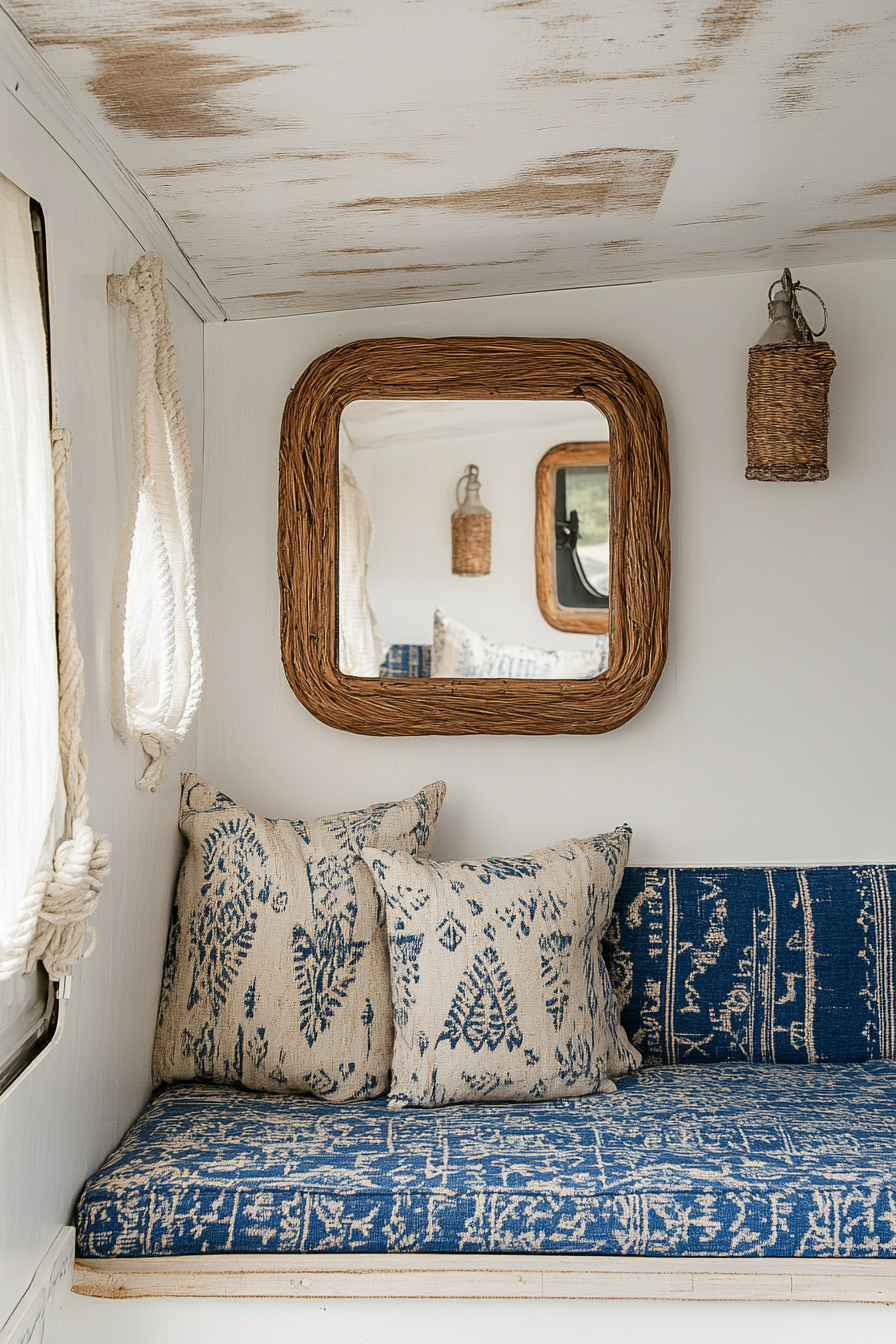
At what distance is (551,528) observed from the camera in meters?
2.22

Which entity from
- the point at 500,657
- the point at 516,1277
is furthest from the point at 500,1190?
the point at 500,657

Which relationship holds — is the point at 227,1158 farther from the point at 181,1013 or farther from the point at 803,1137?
the point at 803,1137

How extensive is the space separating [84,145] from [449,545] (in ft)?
3.35

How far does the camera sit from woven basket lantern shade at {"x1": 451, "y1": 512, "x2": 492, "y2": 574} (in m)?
2.22

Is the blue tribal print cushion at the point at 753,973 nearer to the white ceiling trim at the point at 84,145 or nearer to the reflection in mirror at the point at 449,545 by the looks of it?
the reflection in mirror at the point at 449,545

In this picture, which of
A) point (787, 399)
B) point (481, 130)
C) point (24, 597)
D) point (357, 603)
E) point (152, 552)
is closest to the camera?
point (24, 597)

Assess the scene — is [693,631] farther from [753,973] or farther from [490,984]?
[490,984]

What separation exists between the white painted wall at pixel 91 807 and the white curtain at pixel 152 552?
3cm

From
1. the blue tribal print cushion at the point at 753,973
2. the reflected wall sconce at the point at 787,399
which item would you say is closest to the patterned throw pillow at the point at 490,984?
the blue tribal print cushion at the point at 753,973

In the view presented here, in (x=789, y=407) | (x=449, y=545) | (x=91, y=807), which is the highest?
(x=789, y=407)

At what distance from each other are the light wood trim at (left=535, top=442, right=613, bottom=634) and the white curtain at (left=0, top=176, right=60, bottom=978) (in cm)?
116

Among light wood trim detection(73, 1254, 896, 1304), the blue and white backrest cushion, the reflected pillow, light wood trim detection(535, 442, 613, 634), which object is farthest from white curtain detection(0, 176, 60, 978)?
light wood trim detection(535, 442, 613, 634)

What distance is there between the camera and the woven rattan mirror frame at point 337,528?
220cm

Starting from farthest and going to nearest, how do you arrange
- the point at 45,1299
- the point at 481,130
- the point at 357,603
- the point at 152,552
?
the point at 357,603
the point at 152,552
the point at 481,130
the point at 45,1299
